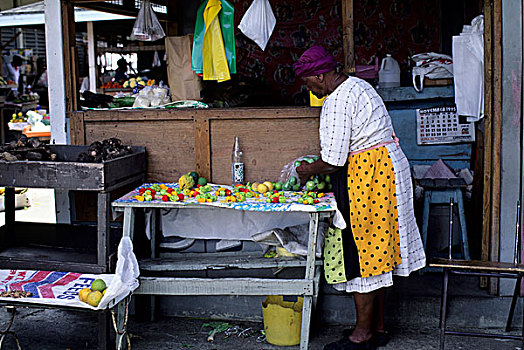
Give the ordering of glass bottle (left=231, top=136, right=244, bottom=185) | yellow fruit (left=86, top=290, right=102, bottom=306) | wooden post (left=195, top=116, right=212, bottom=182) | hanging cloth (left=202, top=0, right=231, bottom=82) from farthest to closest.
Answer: hanging cloth (left=202, top=0, right=231, bottom=82) → wooden post (left=195, top=116, right=212, bottom=182) → glass bottle (left=231, top=136, right=244, bottom=185) → yellow fruit (left=86, top=290, right=102, bottom=306)

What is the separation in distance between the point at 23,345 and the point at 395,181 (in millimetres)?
2913

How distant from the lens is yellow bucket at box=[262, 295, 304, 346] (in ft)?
13.7

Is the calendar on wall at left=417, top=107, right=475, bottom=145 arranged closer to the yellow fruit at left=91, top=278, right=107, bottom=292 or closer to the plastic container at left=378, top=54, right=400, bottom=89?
the plastic container at left=378, top=54, right=400, bottom=89

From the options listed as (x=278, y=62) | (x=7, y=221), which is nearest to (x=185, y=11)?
(x=278, y=62)

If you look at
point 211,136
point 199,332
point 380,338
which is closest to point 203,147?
point 211,136

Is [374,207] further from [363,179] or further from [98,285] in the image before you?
[98,285]

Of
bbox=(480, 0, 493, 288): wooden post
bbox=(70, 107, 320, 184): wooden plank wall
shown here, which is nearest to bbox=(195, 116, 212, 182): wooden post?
bbox=(70, 107, 320, 184): wooden plank wall

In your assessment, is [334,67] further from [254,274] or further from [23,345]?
[23,345]

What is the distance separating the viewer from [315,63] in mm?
3779

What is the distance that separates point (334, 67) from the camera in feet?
12.7

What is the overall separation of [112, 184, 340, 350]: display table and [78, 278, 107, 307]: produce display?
0.39 metres

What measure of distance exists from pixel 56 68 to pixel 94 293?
239cm

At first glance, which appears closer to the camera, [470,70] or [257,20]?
[470,70]

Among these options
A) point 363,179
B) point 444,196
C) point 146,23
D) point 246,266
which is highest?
point 146,23
